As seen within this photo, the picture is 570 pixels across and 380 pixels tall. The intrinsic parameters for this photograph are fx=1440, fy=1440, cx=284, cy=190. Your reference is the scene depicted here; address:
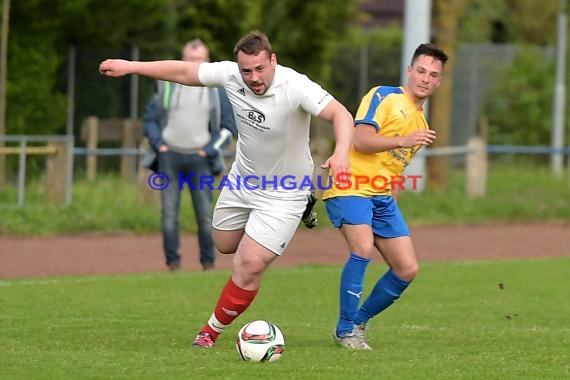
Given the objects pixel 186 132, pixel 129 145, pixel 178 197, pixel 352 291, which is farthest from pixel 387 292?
pixel 129 145

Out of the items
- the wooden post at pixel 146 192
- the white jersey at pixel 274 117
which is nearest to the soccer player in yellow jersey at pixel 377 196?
the white jersey at pixel 274 117

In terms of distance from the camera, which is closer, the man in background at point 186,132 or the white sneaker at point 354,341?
the white sneaker at point 354,341

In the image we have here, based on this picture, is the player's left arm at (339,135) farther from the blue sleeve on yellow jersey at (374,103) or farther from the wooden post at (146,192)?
the wooden post at (146,192)

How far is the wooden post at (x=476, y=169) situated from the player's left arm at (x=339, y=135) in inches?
571

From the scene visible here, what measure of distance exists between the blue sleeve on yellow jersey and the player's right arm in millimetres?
1128

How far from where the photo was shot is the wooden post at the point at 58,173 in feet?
61.1

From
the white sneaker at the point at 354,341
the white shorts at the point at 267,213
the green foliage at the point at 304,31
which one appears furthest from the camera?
the green foliage at the point at 304,31

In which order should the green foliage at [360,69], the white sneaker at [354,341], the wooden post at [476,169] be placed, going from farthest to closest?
the green foliage at [360,69] → the wooden post at [476,169] → the white sneaker at [354,341]

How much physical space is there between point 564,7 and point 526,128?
7350 millimetres

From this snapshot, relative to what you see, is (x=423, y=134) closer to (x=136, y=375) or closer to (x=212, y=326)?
(x=212, y=326)

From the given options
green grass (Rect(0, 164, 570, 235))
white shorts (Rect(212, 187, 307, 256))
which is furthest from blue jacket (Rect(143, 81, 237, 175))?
white shorts (Rect(212, 187, 307, 256))

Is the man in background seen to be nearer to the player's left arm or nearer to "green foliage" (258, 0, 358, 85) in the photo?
the player's left arm

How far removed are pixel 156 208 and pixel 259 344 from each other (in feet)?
35.5

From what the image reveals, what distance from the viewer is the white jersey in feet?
28.7
